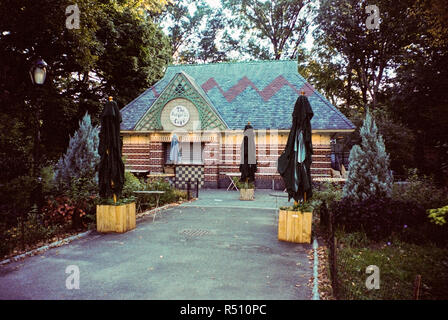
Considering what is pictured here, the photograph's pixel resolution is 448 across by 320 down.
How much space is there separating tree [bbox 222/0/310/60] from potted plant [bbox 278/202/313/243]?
2847 cm

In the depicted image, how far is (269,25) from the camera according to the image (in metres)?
31.9

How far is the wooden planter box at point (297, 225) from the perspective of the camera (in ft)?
22.1

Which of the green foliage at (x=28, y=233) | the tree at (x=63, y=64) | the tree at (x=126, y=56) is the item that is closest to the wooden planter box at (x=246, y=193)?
the green foliage at (x=28, y=233)

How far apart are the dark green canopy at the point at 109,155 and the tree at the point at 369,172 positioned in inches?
257

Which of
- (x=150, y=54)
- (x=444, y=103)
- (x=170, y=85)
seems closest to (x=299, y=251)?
(x=170, y=85)

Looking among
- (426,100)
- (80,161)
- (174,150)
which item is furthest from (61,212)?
(426,100)

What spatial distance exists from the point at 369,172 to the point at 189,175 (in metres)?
11.0

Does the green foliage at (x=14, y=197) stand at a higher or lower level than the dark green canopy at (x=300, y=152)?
lower

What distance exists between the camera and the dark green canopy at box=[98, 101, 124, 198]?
24.6 feet

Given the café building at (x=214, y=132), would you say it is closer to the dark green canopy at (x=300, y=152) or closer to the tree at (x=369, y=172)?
the tree at (x=369, y=172)

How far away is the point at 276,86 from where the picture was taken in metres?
19.4

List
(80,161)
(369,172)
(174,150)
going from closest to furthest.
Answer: (369,172) < (80,161) < (174,150)

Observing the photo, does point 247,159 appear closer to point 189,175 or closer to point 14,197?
point 189,175
